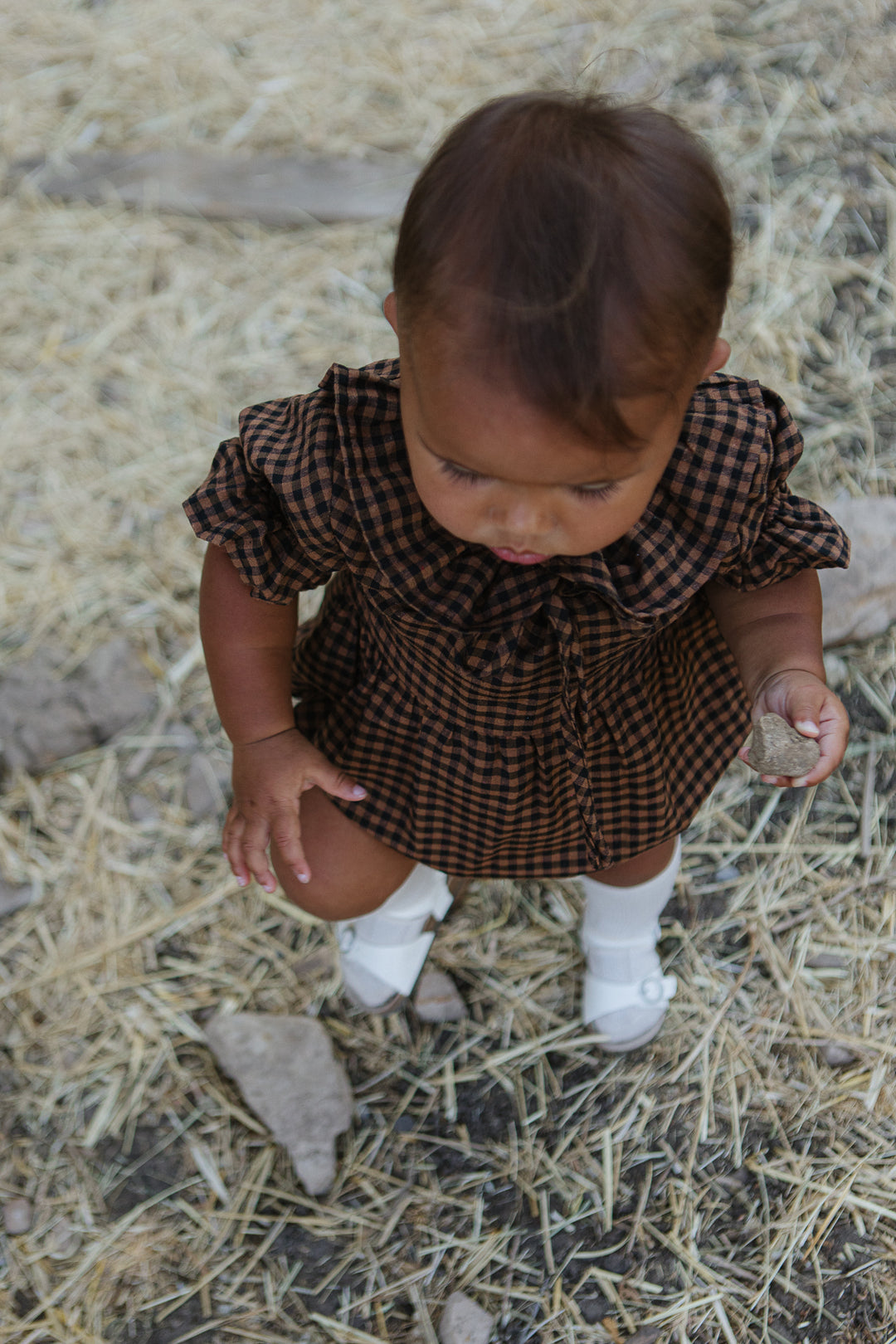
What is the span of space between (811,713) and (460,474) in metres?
0.57

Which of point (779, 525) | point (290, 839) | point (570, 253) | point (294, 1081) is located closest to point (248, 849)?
point (290, 839)

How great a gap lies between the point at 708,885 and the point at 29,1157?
1268 mm

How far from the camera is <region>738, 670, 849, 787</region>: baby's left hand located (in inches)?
58.9

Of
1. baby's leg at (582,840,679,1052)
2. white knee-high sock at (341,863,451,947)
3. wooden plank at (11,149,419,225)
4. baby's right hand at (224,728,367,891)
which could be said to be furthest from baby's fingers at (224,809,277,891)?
wooden plank at (11,149,419,225)

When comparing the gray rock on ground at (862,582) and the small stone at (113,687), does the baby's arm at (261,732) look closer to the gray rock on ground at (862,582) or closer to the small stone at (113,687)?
the small stone at (113,687)

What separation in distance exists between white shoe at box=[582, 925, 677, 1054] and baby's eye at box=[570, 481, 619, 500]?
39.1 inches

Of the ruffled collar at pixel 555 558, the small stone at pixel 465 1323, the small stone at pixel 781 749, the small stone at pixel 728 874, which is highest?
the ruffled collar at pixel 555 558

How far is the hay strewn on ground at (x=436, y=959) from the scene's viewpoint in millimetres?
1821

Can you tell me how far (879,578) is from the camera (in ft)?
7.70

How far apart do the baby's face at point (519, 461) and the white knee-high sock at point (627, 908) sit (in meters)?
0.78

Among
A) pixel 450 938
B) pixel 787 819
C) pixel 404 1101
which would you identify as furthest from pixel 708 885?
pixel 404 1101

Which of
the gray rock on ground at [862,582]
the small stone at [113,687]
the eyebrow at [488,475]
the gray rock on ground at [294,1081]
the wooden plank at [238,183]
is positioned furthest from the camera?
the wooden plank at [238,183]

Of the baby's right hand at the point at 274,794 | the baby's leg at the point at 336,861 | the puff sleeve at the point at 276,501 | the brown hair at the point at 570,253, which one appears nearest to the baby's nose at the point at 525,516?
the brown hair at the point at 570,253

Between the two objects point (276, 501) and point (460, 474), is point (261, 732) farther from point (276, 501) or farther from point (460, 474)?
point (460, 474)
